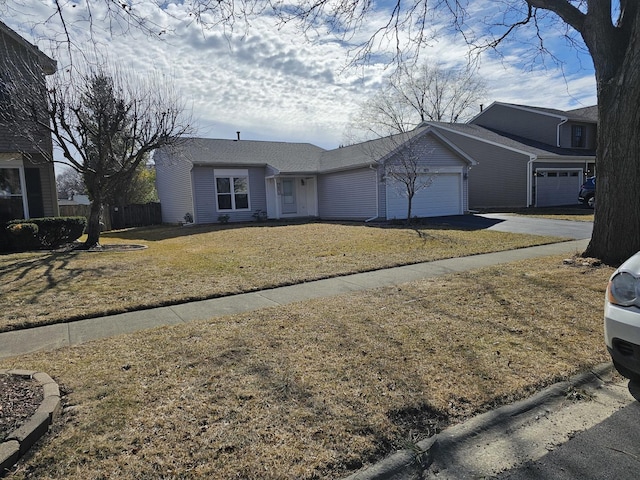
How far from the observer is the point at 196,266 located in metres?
8.56

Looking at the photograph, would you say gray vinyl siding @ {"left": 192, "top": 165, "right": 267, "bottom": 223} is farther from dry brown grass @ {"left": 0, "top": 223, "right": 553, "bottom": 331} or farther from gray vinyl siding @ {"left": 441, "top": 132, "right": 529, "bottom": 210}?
gray vinyl siding @ {"left": 441, "top": 132, "right": 529, "bottom": 210}

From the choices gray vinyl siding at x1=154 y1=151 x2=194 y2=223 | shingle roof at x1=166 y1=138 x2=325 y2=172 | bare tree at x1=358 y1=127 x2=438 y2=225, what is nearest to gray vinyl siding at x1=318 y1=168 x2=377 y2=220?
bare tree at x1=358 y1=127 x2=438 y2=225

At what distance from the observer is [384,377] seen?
3.48 metres

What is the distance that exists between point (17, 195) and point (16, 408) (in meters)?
12.6

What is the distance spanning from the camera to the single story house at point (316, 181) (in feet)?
61.8

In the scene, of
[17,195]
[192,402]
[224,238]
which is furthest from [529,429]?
[17,195]

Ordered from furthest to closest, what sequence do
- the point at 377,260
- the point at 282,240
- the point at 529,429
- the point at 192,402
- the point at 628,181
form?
the point at 282,240 → the point at 377,260 → the point at 628,181 → the point at 192,402 → the point at 529,429

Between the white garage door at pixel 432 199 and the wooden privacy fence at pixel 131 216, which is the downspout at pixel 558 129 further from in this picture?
the wooden privacy fence at pixel 131 216

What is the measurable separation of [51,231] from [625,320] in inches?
515

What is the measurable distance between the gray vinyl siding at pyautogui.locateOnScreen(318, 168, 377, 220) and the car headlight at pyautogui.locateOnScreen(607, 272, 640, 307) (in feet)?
50.8

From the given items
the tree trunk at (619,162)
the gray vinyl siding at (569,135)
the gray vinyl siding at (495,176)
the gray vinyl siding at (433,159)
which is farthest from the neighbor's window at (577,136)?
the tree trunk at (619,162)

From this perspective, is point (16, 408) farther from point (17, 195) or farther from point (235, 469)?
point (17, 195)

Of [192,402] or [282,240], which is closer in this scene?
[192,402]

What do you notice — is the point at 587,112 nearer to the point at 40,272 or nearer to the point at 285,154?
the point at 285,154
